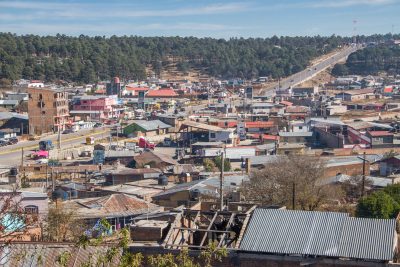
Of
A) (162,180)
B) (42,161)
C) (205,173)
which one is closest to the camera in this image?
(162,180)

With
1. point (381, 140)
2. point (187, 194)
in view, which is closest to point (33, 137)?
point (381, 140)

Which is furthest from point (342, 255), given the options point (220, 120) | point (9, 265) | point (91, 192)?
point (220, 120)

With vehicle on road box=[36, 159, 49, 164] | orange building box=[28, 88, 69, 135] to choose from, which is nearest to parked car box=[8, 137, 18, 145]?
orange building box=[28, 88, 69, 135]

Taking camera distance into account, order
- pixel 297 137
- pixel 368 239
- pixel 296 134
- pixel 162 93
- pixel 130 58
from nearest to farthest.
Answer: pixel 368 239 → pixel 297 137 → pixel 296 134 → pixel 162 93 → pixel 130 58

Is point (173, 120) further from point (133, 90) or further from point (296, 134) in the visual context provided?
point (133, 90)

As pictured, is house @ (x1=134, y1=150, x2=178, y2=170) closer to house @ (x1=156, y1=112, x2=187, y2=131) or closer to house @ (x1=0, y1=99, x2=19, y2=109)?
house @ (x1=156, y1=112, x2=187, y2=131)

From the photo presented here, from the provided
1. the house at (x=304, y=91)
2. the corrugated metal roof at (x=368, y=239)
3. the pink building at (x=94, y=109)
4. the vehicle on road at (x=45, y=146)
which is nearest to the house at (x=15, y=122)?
the pink building at (x=94, y=109)

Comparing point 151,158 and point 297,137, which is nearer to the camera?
point 151,158
